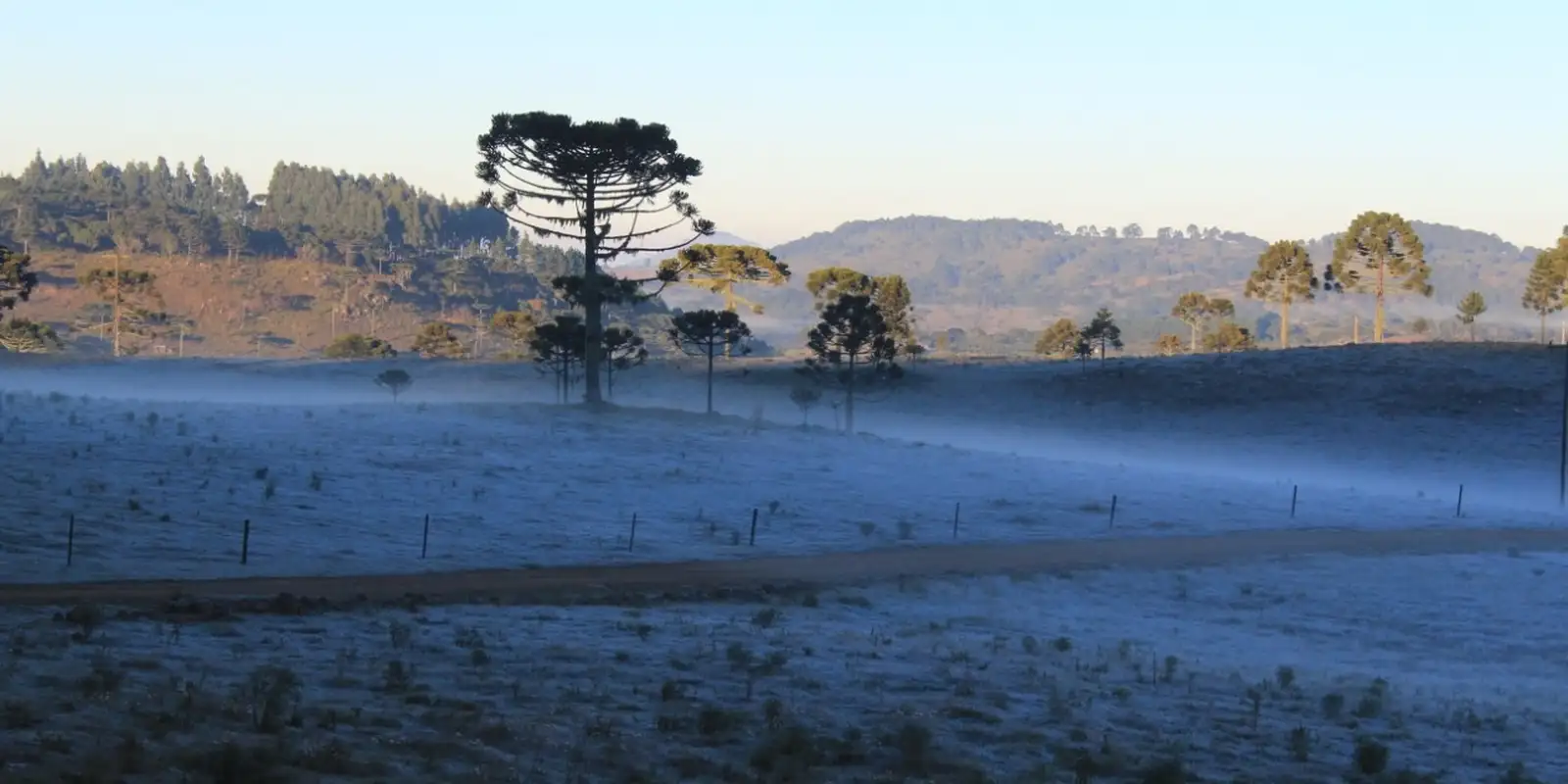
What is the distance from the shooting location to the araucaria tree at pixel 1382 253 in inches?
4151

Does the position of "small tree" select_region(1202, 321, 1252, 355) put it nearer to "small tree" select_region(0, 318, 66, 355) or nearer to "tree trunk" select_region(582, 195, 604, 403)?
"tree trunk" select_region(582, 195, 604, 403)

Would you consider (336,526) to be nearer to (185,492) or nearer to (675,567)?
(185,492)

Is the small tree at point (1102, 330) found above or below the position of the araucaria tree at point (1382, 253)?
below

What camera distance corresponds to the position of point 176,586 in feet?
74.0

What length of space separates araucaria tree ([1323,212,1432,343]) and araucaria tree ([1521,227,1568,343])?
739cm

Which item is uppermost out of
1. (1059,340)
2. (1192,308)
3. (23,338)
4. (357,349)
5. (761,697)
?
(1192,308)

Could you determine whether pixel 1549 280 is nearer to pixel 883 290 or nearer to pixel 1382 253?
pixel 1382 253

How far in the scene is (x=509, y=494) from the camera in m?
36.3

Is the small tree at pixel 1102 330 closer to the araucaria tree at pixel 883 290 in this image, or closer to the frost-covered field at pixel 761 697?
the araucaria tree at pixel 883 290

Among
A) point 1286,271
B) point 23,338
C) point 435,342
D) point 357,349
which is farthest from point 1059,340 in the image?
point 23,338

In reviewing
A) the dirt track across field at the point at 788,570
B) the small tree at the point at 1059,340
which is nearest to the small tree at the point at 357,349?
the small tree at the point at 1059,340

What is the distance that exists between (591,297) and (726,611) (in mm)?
37338

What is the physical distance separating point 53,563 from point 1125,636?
15.9 metres

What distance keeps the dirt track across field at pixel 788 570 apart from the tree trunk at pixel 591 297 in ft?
91.8
